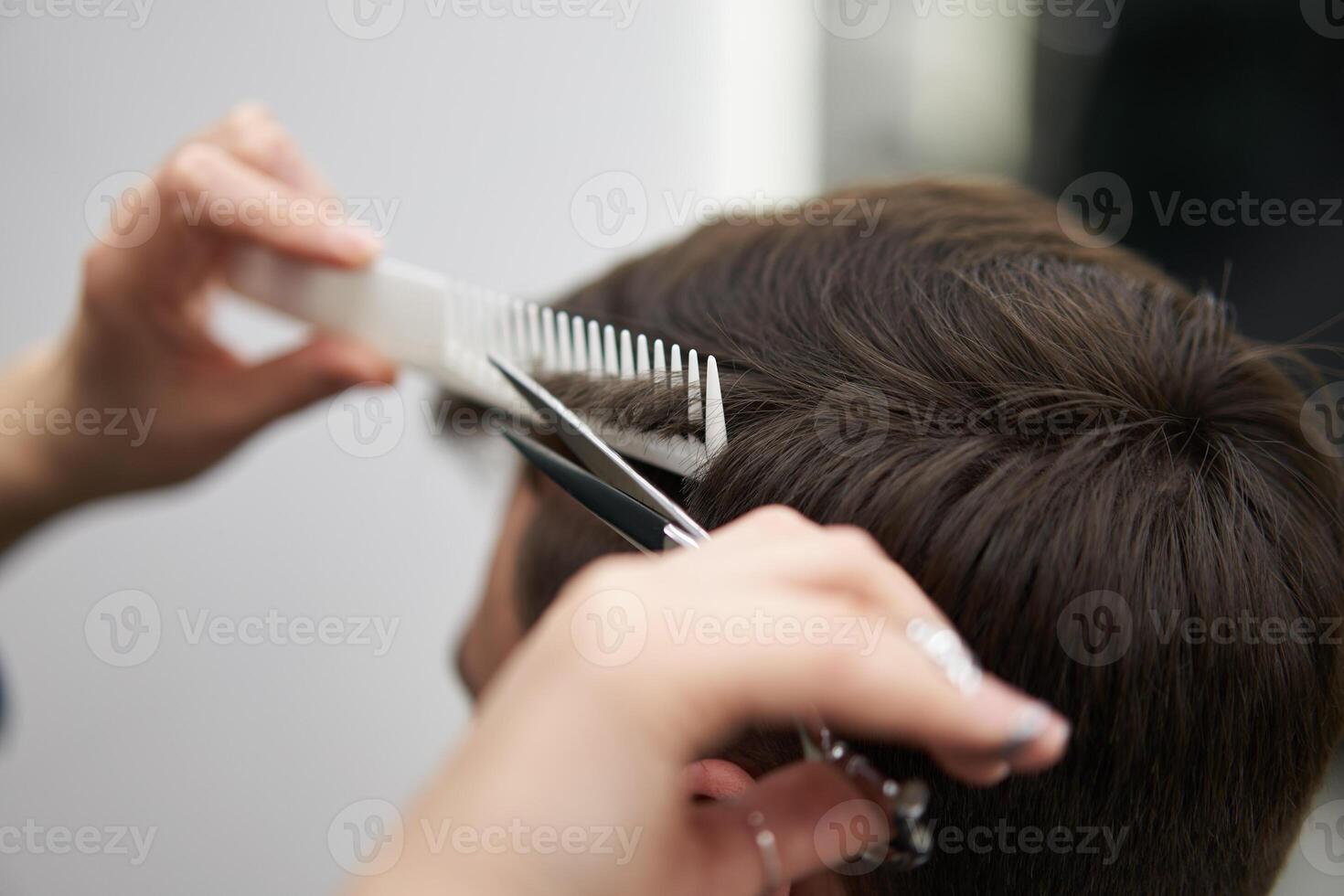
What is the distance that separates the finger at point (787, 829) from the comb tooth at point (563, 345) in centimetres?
30

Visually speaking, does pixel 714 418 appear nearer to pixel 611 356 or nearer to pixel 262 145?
pixel 611 356

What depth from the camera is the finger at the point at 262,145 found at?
73cm

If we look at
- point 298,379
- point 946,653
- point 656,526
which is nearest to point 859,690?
point 946,653

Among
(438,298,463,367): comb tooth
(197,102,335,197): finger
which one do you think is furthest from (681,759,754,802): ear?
(197,102,335,197): finger

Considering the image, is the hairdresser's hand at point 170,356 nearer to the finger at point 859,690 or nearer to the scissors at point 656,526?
the scissors at point 656,526

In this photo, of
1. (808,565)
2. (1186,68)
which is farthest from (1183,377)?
(1186,68)

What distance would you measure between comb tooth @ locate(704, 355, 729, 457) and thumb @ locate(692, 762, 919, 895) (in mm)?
164

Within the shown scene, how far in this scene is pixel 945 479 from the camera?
407 mm

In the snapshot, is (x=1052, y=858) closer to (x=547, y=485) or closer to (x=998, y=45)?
(x=547, y=485)

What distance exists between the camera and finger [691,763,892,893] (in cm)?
33

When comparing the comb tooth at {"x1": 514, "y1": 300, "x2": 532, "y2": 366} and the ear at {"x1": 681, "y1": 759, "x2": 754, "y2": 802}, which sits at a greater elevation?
the comb tooth at {"x1": 514, "y1": 300, "x2": 532, "y2": 366}

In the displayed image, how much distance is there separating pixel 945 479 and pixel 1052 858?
19cm

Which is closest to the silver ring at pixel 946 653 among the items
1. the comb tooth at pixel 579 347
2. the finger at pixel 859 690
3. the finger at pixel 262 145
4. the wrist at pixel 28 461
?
the finger at pixel 859 690

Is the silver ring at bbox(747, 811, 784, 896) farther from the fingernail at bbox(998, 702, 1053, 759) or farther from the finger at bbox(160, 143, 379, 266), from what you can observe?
the finger at bbox(160, 143, 379, 266)
